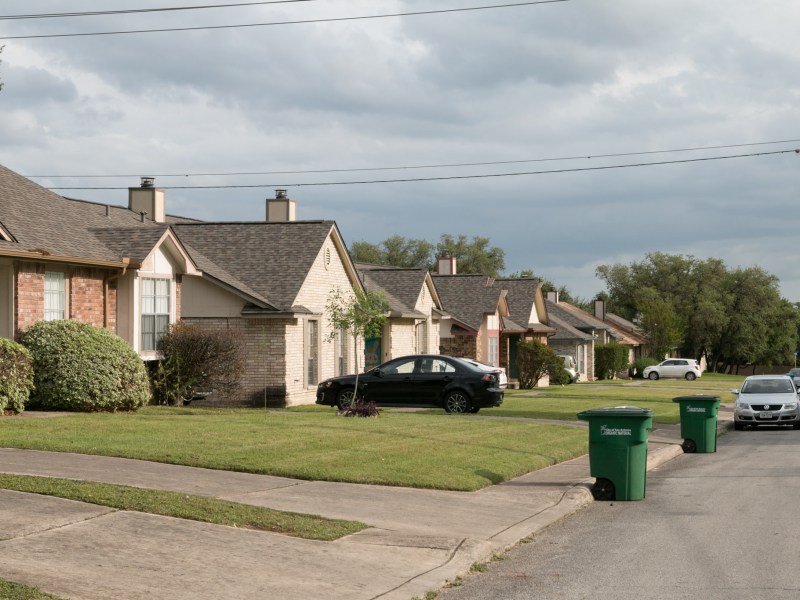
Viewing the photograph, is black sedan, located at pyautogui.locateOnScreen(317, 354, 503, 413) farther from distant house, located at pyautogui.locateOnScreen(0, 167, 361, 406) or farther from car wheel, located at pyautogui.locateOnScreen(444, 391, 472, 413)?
distant house, located at pyautogui.locateOnScreen(0, 167, 361, 406)

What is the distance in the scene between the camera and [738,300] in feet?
345

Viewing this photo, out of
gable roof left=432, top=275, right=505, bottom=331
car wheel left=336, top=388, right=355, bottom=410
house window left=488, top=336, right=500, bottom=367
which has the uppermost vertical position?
gable roof left=432, top=275, right=505, bottom=331

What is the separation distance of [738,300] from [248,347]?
83708mm

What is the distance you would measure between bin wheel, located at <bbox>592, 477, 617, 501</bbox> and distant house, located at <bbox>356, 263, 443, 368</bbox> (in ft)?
78.4

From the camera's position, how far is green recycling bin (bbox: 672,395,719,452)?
2152 centimetres

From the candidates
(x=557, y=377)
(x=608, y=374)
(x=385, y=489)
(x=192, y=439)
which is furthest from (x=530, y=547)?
(x=608, y=374)

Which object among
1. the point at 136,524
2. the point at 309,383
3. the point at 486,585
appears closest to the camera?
the point at 486,585

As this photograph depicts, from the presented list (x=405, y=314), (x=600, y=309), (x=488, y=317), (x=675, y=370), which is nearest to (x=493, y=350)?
(x=488, y=317)

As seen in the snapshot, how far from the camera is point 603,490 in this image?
14266mm

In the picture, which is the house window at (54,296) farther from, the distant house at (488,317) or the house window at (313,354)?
the distant house at (488,317)

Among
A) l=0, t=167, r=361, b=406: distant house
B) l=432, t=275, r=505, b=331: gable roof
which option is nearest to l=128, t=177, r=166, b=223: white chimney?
l=0, t=167, r=361, b=406: distant house

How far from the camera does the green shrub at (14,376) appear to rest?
19.8m

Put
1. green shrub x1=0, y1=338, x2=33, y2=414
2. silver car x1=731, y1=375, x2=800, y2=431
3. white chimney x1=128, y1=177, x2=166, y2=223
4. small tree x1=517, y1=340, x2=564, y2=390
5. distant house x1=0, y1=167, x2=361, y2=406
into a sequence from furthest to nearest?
small tree x1=517, y1=340, x2=564, y2=390, white chimney x1=128, y1=177, x2=166, y2=223, silver car x1=731, y1=375, x2=800, y2=431, distant house x1=0, y1=167, x2=361, y2=406, green shrub x1=0, y1=338, x2=33, y2=414

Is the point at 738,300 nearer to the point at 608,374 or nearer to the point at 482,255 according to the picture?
the point at 482,255
